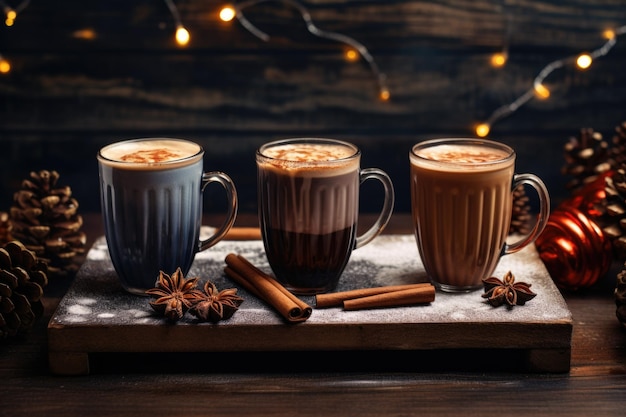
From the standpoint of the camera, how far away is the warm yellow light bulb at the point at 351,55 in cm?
171

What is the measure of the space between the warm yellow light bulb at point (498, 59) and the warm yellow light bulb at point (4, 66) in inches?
37.7

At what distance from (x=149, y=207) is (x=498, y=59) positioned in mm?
853

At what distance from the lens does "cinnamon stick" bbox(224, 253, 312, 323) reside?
1.14 meters

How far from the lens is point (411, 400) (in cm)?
107

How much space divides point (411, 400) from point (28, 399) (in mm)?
470

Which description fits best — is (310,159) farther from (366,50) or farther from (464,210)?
(366,50)

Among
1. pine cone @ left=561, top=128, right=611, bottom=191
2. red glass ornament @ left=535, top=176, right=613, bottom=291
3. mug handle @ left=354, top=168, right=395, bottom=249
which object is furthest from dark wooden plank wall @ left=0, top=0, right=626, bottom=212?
mug handle @ left=354, top=168, right=395, bottom=249

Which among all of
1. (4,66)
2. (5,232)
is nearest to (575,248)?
(5,232)

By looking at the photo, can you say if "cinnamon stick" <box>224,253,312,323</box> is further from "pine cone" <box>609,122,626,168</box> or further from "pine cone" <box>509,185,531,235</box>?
"pine cone" <box>609,122,626,168</box>

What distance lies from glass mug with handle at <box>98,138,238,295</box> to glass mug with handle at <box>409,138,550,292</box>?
29cm

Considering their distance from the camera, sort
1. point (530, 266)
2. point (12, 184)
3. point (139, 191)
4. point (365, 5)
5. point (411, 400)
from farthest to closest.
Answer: point (12, 184), point (365, 5), point (530, 266), point (139, 191), point (411, 400)

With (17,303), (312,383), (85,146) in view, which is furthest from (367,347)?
(85,146)

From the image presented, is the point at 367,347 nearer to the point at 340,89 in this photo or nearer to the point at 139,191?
the point at 139,191

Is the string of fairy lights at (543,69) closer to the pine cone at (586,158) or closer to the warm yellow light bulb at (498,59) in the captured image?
the warm yellow light bulb at (498,59)
